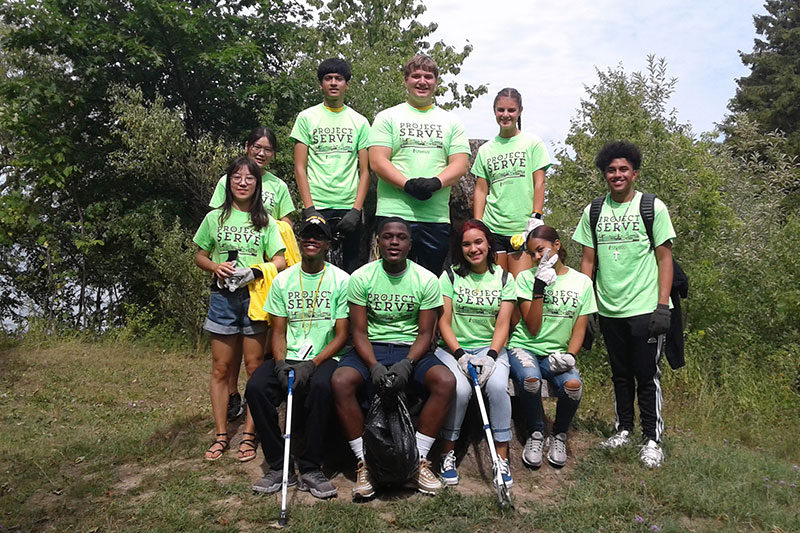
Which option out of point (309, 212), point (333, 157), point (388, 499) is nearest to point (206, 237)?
point (309, 212)

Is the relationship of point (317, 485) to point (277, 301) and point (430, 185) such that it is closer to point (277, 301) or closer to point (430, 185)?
point (277, 301)

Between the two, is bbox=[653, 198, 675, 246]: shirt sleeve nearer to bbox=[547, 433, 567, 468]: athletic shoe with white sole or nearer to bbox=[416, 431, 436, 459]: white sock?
bbox=[547, 433, 567, 468]: athletic shoe with white sole

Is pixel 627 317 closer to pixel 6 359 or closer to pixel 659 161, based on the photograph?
pixel 659 161

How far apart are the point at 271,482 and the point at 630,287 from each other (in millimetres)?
2920

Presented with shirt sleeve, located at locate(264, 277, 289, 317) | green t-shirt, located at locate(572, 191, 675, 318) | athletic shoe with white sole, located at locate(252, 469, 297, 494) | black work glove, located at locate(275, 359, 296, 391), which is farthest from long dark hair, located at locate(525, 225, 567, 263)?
athletic shoe with white sole, located at locate(252, 469, 297, 494)

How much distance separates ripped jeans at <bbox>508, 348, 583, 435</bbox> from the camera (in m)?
4.40

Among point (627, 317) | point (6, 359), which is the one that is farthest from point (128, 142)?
point (627, 317)

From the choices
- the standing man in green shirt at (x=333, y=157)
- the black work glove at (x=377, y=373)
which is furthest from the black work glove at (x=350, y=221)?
the black work glove at (x=377, y=373)

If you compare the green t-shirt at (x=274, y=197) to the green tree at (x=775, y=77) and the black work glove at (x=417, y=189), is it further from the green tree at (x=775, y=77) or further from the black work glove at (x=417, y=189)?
the green tree at (x=775, y=77)

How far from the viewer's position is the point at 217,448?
15.8ft

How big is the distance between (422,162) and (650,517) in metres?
2.93

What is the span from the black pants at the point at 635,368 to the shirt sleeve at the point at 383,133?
7.07 ft

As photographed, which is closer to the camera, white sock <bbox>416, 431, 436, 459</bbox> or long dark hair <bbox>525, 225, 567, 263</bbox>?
white sock <bbox>416, 431, 436, 459</bbox>

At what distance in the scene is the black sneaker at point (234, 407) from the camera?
5.28 meters
